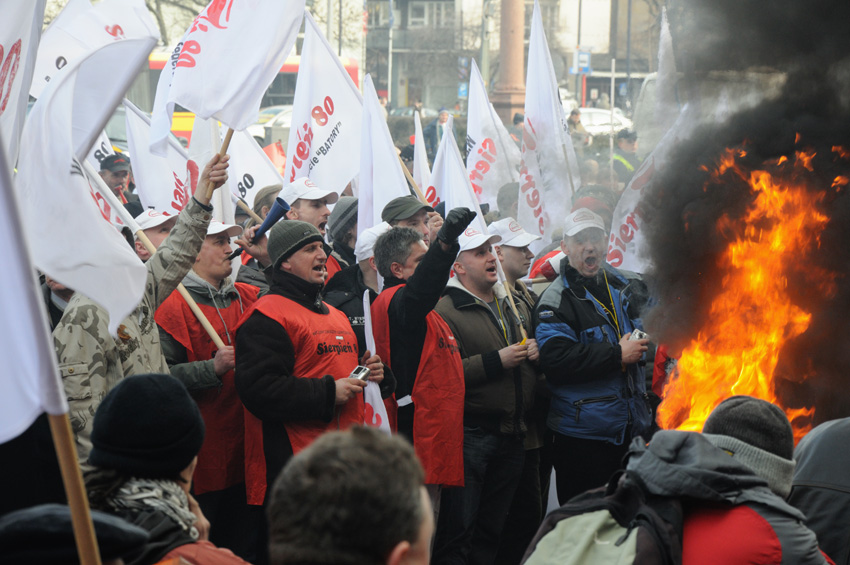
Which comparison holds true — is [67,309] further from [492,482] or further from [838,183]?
Result: [838,183]

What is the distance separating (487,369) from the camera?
18.7ft

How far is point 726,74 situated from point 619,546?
402cm

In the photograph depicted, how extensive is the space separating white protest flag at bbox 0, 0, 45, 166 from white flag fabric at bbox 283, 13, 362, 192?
15.1 ft

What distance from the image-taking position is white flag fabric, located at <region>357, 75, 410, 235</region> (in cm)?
748

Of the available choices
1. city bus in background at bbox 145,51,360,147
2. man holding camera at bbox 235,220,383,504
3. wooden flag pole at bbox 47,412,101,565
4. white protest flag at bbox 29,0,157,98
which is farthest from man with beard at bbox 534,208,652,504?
city bus in background at bbox 145,51,360,147

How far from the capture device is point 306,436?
4.89 m

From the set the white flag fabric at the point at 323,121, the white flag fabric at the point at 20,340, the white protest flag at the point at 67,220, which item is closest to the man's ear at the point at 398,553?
the white flag fabric at the point at 20,340

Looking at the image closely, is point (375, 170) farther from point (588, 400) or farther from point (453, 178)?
point (588, 400)

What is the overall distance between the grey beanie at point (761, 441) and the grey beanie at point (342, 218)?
16.1ft

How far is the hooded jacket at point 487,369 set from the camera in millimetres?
5711

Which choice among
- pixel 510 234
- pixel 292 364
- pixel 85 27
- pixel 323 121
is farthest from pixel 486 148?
pixel 292 364

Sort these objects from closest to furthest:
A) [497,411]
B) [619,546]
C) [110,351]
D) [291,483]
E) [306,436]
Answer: [291,483] < [619,546] < [110,351] < [306,436] < [497,411]

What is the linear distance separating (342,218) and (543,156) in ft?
9.61

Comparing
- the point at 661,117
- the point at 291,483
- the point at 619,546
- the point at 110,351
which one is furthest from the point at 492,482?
the point at 661,117
